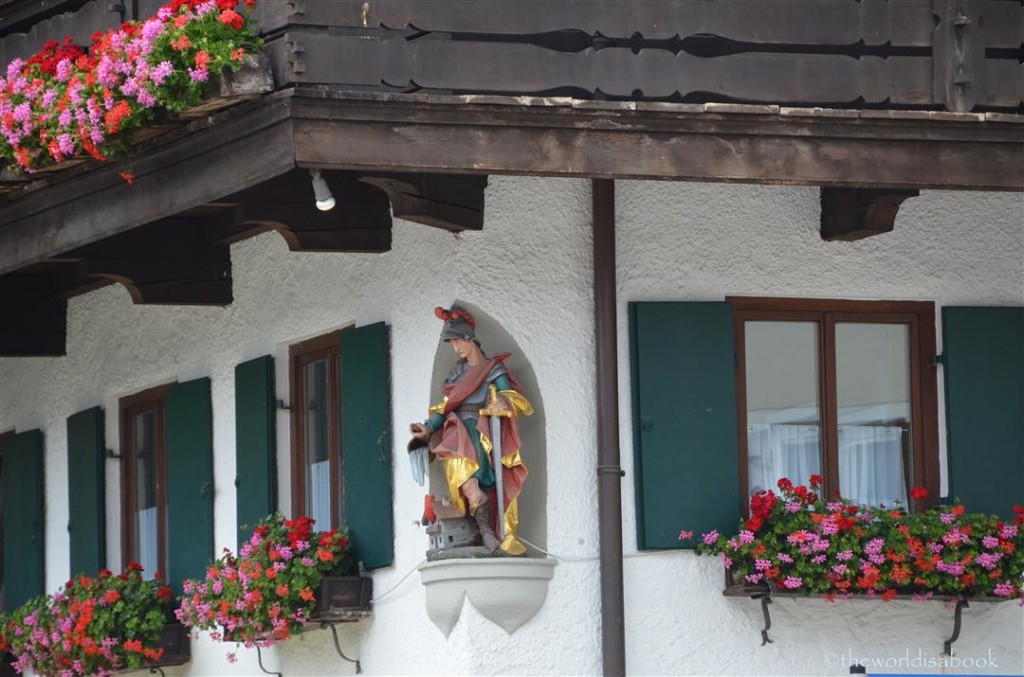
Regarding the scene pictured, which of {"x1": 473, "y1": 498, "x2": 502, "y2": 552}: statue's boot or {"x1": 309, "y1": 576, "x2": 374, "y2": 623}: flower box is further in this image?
{"x1": 309, "y1": 576, "x2": 374, "y2": 623}: flower box

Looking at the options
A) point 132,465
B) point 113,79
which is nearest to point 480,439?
point 113,79

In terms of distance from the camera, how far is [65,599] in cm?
1353

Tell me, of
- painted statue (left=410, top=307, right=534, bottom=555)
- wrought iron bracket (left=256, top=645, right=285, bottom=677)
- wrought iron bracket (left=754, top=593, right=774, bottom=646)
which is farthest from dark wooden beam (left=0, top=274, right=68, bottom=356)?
wrought iron bracket (left=754, top=593, right=774, bottom=646)

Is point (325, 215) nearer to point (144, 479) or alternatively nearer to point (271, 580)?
point (271, 580)

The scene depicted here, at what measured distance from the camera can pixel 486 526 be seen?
1120cm

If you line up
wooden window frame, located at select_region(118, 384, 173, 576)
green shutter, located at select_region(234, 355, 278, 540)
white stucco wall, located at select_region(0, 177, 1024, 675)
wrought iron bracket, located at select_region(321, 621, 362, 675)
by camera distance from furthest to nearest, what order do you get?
wooden window frame, located at select_region(118, 384, 173, 576)
green shutter, located at select_region(234, 355, 278, 540)
wrought iron bracket, located at select_region(321, 621, 362, 675)
white stucco wall, located at select_region(0, 177, 1024, 675)

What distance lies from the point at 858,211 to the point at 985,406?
1.14 meters

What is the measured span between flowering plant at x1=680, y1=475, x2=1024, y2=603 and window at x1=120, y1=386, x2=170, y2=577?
3690 mm

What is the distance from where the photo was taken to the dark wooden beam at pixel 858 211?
11.6m

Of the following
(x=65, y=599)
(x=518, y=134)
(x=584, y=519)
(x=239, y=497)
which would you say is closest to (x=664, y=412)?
(x=584, y=519)

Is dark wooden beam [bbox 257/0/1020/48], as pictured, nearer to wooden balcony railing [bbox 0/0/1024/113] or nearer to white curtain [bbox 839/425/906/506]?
wooden balcony railing [bbox 0/0/1024/113]

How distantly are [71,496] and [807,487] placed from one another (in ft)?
15.6

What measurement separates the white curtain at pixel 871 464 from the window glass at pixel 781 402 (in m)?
0.16

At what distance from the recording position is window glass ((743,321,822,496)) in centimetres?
1198
